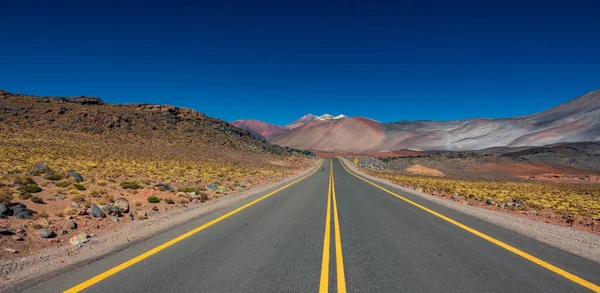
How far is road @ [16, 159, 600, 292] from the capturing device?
177 inches

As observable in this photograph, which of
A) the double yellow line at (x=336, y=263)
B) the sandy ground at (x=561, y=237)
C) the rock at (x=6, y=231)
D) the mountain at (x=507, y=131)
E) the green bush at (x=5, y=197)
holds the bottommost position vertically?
the rock at (x=6, y=231)

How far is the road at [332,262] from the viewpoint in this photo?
177 inches

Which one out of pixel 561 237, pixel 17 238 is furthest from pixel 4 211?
pixel 561 237

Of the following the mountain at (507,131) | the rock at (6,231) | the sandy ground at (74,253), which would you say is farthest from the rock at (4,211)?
the mountain at (507,131)

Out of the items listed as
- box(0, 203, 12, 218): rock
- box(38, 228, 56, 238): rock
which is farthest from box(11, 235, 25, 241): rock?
box(0, 203, 12, 218): rock

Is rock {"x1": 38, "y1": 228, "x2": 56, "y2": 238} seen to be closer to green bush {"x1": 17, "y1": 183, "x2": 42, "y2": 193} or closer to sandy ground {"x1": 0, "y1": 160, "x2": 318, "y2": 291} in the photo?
sandy ground {"x1": 0, "y1": 160, "x2": 318, "y2": 291}

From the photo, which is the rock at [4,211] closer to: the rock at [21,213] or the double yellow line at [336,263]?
the rock at [21,213]

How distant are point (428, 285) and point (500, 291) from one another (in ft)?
3.30

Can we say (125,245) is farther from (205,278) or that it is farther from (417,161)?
(417,161)

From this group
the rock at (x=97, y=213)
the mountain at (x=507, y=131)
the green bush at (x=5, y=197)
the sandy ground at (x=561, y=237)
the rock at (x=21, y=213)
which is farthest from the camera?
the mountain at (x=507, y=131)

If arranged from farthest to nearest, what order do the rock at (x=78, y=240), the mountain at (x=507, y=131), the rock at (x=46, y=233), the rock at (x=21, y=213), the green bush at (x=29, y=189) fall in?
the mountain at (x=507, y=131) < the green bush at (x=29, y=189) < the rock at (x=21, y=213) < the rock at (x=46, y=233) < the rock at (x=78, y=240)

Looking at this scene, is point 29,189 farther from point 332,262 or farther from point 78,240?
point 332,262

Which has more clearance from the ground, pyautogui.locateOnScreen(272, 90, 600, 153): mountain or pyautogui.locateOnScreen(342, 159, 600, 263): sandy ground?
pyautogui.locateOnScreen(272, 90, 600, 153): mountain

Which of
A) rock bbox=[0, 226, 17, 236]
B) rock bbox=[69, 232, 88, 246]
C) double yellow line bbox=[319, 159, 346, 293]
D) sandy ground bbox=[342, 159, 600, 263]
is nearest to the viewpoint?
double yellow line bbox=[319, 159, 346, 293]
